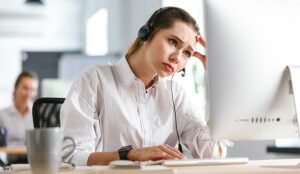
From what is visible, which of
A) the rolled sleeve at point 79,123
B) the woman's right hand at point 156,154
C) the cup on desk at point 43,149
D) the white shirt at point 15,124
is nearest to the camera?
the cup on desk at point 43,149

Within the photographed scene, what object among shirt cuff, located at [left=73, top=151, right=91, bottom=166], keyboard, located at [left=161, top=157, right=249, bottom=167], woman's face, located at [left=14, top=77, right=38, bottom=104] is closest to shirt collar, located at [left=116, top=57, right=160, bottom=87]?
shirt cuff, located at [left=73, top=151, right=91, bottom=166]

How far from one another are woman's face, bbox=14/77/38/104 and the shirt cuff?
2927 millimetres

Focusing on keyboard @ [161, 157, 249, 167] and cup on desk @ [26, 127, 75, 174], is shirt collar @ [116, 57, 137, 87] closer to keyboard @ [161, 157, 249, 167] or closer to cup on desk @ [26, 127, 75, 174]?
keyboard @ [161, 157, 249, 167]

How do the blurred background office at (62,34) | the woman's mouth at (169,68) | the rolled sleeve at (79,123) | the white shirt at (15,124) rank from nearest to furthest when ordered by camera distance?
1. the rolled sleeve at (79,123)
2. the woman's mouth at (169,68)
3. the white shirt at (15,124)
4. the blurred background office at (62,34)

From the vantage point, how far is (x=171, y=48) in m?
1.71

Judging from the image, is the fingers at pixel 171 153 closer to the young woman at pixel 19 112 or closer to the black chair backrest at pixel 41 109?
the black chair backrest at pixel 41 109

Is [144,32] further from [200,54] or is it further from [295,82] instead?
[295,82]

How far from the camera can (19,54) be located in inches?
260

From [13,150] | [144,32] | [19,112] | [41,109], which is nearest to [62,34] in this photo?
[19,112]

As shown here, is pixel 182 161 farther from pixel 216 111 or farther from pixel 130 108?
pixel 130 108

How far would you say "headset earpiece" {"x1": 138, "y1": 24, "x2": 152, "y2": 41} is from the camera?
5.64 feet

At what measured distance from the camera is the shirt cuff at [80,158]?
Answer: 1.41 m

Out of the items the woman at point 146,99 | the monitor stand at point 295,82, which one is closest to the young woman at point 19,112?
the woman at point 146,99

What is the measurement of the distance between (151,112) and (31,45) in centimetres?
531
